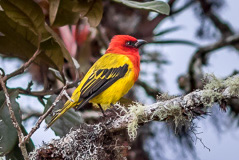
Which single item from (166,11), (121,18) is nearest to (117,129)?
(166,11)

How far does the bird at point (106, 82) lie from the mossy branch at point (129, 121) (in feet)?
0.86

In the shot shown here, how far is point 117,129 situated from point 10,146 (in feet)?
2.24

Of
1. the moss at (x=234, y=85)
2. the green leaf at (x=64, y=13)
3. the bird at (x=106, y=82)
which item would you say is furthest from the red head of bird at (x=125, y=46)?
the moss at (x=234, y=85)

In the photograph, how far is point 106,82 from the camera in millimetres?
2854

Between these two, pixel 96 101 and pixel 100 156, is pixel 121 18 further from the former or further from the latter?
pixel 100 156

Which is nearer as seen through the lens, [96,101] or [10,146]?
[10,146]

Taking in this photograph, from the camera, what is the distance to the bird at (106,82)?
269cm

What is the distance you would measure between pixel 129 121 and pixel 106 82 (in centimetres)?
69

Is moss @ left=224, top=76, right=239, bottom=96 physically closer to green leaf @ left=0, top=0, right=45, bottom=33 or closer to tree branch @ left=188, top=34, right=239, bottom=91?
green leaf @ left=0, top=0, right=45, bottom=33

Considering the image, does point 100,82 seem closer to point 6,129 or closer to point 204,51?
point 6,129

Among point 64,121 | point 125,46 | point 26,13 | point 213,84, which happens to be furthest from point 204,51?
point 213,84

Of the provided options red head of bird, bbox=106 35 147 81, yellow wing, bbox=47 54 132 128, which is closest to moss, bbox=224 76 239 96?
yellow wing, bbox=47 54 132 128

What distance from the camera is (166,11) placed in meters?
2.50

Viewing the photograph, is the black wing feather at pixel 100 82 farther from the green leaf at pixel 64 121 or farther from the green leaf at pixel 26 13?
the green leaf at pixel 26 13
